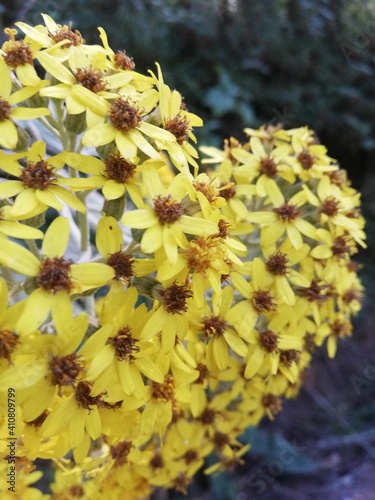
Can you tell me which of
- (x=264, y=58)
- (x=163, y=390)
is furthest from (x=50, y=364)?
(x=264, y=58)

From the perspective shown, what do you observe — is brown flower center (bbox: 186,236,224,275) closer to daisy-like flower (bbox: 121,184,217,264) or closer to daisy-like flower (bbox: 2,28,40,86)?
daisy-like flower (bbox: 121,184,217,264)

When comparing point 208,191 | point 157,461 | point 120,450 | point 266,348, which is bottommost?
point 157,461

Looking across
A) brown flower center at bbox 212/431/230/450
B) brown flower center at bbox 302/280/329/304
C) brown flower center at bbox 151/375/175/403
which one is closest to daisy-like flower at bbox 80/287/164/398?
brown flower center at bbox 151/375/175/403

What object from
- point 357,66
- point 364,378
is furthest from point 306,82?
point 364,378

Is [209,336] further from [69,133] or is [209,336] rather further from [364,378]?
[364,378]

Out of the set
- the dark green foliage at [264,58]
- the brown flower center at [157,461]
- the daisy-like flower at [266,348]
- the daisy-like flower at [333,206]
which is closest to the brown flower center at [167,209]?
the daisy-like flower at [266,348]

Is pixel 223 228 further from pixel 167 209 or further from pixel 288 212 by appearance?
pixel 288 212

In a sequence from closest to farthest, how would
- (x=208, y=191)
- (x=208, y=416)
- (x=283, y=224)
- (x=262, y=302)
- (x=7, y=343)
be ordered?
(x=7, y=343)
(x=208, y=191)
(x=262, y=302)
(x=283, y=224)
(x=208, y=416)

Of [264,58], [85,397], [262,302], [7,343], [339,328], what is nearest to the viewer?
[7,343]
